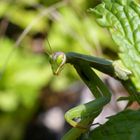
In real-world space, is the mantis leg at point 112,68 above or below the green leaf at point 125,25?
below

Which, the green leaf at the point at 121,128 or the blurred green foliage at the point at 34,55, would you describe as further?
the blurred green foliage at the point at 34,55

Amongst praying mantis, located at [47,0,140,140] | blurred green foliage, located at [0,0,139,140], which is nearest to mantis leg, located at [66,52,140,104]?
praying mantis, located at [47,0,140,140]

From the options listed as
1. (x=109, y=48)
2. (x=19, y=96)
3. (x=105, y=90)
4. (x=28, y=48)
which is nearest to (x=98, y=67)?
(x=105, y=90)

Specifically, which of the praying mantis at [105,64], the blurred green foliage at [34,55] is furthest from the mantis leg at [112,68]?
the blurred green foliage at [34,55]

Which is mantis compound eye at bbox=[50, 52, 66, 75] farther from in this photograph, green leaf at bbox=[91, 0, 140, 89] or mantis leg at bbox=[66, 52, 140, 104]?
green leaf at bbox=[91, 0, 140, 89]

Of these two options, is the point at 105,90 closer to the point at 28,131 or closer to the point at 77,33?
the point at 77,33

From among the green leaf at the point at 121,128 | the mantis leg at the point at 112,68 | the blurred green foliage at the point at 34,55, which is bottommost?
the blurred green foliage at the point at 34,55

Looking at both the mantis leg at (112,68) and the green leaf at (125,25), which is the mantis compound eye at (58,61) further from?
the green leaf at (125,25)

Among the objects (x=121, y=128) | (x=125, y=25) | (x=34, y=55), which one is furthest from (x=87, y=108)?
(x=34, y=55)
